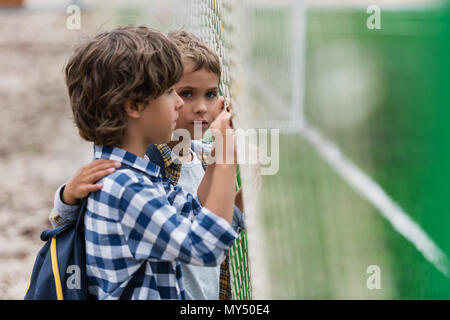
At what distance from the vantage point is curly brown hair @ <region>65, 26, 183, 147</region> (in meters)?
1.26

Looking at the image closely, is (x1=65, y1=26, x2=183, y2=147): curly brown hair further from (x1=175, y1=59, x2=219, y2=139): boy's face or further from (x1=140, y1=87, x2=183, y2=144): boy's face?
(x1=175, y1=59, x2=219, y2=139): boy's face

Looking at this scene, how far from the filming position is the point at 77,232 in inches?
49.4

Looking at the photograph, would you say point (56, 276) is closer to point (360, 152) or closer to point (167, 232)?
point (167, 232)

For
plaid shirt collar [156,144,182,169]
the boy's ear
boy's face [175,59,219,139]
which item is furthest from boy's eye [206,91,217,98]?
the boy's ear

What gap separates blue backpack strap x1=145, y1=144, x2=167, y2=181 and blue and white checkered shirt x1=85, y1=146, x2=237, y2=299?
0.57ft

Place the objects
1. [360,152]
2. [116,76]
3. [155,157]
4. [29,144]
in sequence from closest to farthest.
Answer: [116,76] < [155,157] < [360,152] < [29,144]

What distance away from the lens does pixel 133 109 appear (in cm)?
128

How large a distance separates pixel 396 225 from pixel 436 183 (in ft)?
7.01

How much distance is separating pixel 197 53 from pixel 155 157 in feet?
0.90

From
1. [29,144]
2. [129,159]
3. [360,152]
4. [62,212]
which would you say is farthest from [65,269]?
[29,144]

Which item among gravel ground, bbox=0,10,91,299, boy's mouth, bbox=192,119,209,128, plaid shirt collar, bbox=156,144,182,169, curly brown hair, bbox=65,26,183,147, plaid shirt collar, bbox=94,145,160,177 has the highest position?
curly brown hair, bbox=65,26,183,147

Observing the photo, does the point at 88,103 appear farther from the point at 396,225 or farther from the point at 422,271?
the point at 396,225

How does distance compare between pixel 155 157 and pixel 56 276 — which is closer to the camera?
pixel 56 276
